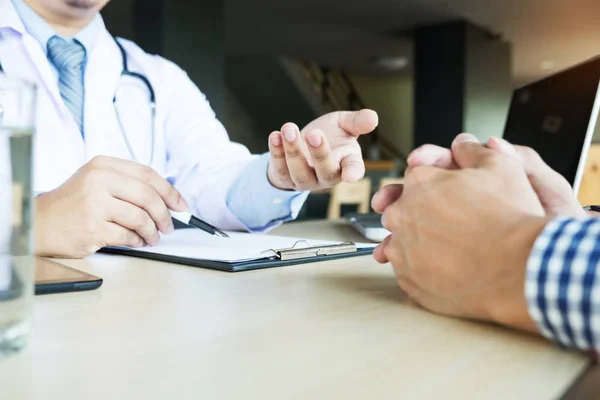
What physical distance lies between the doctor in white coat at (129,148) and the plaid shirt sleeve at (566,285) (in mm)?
344

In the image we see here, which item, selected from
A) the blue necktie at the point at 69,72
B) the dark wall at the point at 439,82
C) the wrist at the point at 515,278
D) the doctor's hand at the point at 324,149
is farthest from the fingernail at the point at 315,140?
the dark wall at the point at 439,82


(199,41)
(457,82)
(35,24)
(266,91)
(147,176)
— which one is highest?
(266,91)

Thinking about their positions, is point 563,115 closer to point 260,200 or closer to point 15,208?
point 260,200

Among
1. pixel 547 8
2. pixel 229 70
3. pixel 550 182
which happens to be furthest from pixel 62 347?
pixel 229 70

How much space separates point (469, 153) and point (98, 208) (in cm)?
40

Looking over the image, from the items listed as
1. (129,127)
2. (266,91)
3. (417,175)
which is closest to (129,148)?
(129,127)

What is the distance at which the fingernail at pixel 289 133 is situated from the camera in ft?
2.15

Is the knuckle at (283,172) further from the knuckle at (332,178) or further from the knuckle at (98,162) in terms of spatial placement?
the knuckle at (98,162)

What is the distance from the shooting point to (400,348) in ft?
1.02

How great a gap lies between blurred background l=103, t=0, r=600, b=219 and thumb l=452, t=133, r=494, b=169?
310cm

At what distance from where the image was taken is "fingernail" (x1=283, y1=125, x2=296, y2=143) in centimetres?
65

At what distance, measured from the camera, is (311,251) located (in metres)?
0.60

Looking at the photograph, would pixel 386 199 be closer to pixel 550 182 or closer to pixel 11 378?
pixel 550 182

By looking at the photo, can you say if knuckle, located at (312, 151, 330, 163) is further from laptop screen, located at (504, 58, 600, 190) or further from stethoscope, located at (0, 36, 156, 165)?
stethoscope, located at (0, 36, 156, 165)
